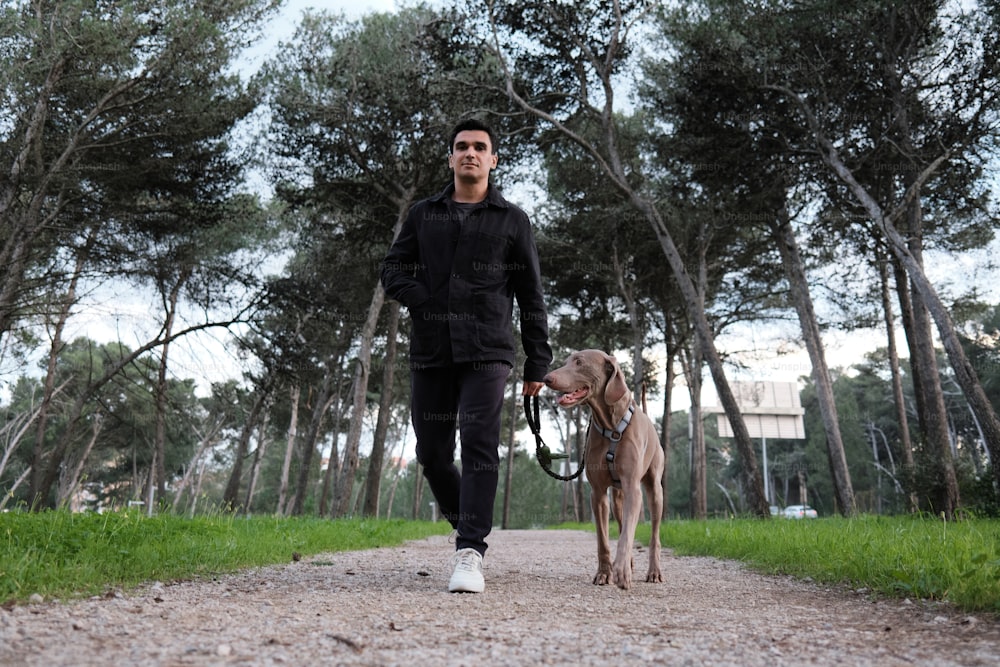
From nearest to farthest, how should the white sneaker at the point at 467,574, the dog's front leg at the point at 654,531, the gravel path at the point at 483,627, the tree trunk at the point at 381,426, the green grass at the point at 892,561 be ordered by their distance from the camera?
the gravel path at the point at 483,627 → the green grass at the point at 892,561 → the white sneaker at the point at 467,574 → the dog's front leg at the point at 654,531 → the tree trunk at the point at 381,426

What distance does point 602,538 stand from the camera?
4371mm

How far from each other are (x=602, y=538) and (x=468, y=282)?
1.82 meters

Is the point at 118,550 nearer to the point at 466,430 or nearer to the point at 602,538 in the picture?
the point at 466,430

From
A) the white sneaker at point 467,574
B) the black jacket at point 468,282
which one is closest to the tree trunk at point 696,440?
the black jacket at point 468,282

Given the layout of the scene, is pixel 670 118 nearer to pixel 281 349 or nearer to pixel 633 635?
pixel 281 349

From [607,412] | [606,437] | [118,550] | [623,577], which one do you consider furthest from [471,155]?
[118,550]

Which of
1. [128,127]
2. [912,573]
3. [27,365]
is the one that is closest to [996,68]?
[912,573]

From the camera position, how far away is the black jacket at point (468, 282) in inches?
161

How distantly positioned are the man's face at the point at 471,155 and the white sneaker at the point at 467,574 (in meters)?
2.27

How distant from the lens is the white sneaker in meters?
3.69

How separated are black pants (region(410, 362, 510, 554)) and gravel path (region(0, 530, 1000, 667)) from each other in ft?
1.39

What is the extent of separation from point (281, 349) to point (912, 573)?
11031 millimetres

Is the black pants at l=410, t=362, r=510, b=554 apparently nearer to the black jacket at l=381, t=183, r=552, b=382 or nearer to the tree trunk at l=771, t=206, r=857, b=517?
the black jacket at l=381, t=183, r=552, b=382

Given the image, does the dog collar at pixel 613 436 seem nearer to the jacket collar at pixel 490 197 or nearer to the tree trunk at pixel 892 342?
the jacket collar at pixel 490 197
